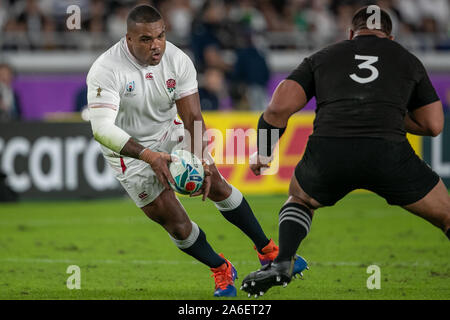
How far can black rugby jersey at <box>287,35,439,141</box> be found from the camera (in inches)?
222

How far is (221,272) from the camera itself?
6656mm

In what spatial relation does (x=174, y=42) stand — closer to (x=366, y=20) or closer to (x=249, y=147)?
(x=249, y=147)

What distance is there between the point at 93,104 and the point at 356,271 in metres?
3.11

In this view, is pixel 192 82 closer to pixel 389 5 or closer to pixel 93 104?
pixel 93 104

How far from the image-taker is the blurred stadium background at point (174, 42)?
1301cm

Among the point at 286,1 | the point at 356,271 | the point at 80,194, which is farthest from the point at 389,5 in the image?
the point at 356,271

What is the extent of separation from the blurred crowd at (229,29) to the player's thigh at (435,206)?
893 cm

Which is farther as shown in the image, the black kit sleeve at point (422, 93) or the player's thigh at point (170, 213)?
the player's thigh at point (170, 213)

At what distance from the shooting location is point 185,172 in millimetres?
5777

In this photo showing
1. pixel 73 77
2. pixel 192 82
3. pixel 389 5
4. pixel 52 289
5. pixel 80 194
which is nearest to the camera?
pixel 192 82

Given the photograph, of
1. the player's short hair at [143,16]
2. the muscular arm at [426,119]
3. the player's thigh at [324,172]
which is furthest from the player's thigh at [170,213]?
the muscular arm at [426,119]

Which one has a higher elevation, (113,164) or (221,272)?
(113,164)

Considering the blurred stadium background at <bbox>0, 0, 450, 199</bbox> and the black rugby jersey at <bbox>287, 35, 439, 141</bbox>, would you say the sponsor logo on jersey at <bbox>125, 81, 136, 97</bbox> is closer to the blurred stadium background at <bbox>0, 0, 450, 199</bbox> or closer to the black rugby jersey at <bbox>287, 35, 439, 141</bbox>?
the black rugby jersey at <bbox>287, 35, 439, 141</bbox>

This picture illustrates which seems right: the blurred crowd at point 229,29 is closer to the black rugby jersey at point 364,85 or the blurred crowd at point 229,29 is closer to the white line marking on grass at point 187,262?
the white line marking on grass at point 187,262
